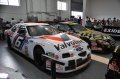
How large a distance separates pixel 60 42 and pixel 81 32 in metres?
2.59

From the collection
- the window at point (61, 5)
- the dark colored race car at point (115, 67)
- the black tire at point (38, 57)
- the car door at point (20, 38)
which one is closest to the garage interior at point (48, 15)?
Answer: the window at point (61, 5)

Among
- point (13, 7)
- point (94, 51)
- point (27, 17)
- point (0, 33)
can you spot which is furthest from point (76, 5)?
point (94, 51)

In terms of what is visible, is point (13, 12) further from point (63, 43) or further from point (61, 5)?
point (63, 43)

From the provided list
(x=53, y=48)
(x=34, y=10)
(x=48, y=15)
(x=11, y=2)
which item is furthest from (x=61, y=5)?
(x=53, y=48)

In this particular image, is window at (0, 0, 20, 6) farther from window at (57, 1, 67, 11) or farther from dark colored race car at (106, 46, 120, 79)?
dark colored race car at (106, 46, 120, 79)

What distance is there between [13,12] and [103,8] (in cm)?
985

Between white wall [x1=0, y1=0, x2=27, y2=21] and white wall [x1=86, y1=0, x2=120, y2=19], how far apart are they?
26.6 feet

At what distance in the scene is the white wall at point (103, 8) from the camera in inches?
559

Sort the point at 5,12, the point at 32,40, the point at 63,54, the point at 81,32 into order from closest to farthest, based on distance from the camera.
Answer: the point at 63,54 → the point at 32,40 → the point at 81,32 → the point at 5,12

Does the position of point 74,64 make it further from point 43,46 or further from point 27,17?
point 27,17

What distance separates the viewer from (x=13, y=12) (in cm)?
1192

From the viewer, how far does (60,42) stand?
11.5ft

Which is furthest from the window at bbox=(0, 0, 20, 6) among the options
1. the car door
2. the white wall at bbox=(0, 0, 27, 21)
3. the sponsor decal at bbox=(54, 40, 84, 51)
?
the sponsor decal at bbox=(54, 40, 84, 51)

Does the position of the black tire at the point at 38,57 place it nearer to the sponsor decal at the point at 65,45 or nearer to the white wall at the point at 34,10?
the sponsor decal at the point at 65,45
